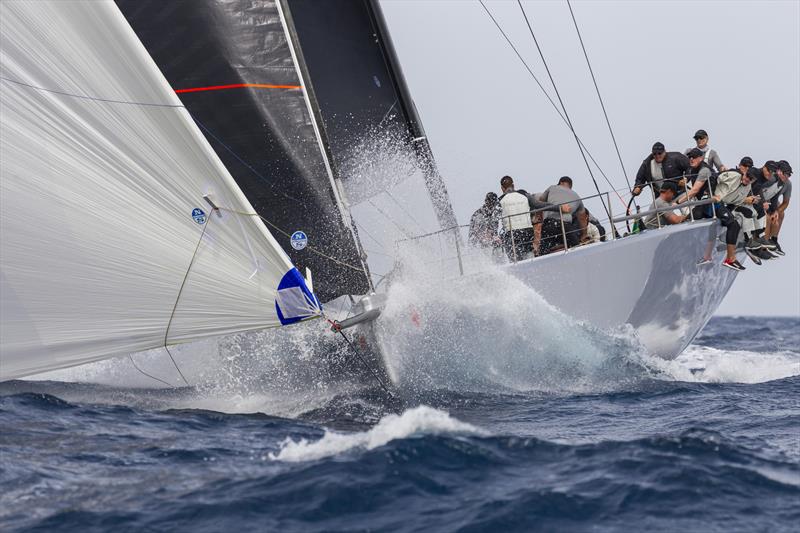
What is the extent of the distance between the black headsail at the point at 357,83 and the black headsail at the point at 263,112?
142 centimetres

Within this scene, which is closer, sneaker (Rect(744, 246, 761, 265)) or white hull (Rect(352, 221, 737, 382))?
white hull (Rect(352, 221, 737, 382))

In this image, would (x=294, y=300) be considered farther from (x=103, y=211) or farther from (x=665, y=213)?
(x=665, y=213)

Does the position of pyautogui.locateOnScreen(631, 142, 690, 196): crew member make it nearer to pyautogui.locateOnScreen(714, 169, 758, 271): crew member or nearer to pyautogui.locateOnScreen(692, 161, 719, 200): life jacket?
pyautogui.locateOnScreen(692, 161, 719, 200): life jacket

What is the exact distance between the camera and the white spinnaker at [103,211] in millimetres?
6363

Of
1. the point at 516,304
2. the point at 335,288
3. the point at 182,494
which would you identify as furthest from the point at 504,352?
the point at 182,494

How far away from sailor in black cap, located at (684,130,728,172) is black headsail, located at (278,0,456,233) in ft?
8.67

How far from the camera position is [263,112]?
8.20 m

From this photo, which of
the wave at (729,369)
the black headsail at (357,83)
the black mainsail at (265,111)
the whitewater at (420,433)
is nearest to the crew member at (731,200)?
the wave at (729,369)

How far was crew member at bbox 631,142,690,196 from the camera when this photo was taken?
32.1 feet

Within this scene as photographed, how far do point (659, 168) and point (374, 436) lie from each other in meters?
5.53

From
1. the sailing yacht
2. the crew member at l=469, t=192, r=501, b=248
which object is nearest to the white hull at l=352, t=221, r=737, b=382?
the crew member at l=469, t=192, r=501, b=248

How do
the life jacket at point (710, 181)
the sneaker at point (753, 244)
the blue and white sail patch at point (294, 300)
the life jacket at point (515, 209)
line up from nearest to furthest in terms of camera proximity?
the blue and white sail patch at point (294, 300), the life jacket at point (515, 209), the life jacket at point (710, 181), the sneaker at point (753, 244)

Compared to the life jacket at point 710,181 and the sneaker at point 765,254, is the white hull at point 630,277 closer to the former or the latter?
the life jacket at point 710,181

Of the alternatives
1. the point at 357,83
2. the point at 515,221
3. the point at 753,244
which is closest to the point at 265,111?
the point at 357,83
